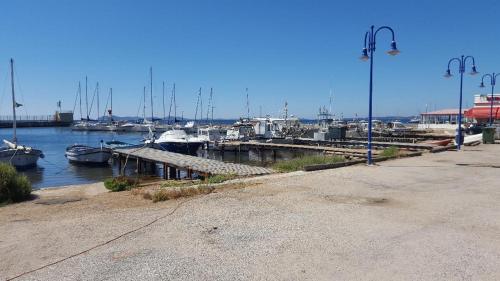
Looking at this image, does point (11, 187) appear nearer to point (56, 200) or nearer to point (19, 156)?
point (56, 200)

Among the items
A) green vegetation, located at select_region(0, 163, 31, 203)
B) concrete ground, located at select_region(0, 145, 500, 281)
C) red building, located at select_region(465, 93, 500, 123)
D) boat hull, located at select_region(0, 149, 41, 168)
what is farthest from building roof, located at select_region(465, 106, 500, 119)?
green vegetation, located at select_region(0, 163, 31, 203)

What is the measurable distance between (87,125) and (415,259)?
5342 inches

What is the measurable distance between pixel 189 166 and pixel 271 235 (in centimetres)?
1696

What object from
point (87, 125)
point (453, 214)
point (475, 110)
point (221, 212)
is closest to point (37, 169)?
point (221, 212)

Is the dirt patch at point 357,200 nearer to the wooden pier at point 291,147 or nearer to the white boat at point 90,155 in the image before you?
the wooden pier at point 291,147

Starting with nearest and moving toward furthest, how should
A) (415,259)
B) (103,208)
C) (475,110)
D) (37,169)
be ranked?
(415,259)
(103,208)
(37,169)
(475,110)

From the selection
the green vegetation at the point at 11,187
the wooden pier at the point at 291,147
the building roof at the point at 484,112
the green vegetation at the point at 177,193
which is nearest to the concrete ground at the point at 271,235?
the green vegetation at the point at 177,193

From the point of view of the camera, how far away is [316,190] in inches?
477

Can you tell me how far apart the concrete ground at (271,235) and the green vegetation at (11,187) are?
967mm

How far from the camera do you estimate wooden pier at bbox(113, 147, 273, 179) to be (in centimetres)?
2076

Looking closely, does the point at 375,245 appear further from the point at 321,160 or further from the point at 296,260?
the point at 321,160

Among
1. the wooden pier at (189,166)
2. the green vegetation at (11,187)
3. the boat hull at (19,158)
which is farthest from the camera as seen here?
the boat hull at (19,158)

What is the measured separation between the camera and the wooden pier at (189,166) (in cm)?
2076

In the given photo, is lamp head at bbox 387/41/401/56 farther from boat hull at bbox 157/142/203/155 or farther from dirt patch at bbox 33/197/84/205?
boat hull at bbox 157/142/203/155
